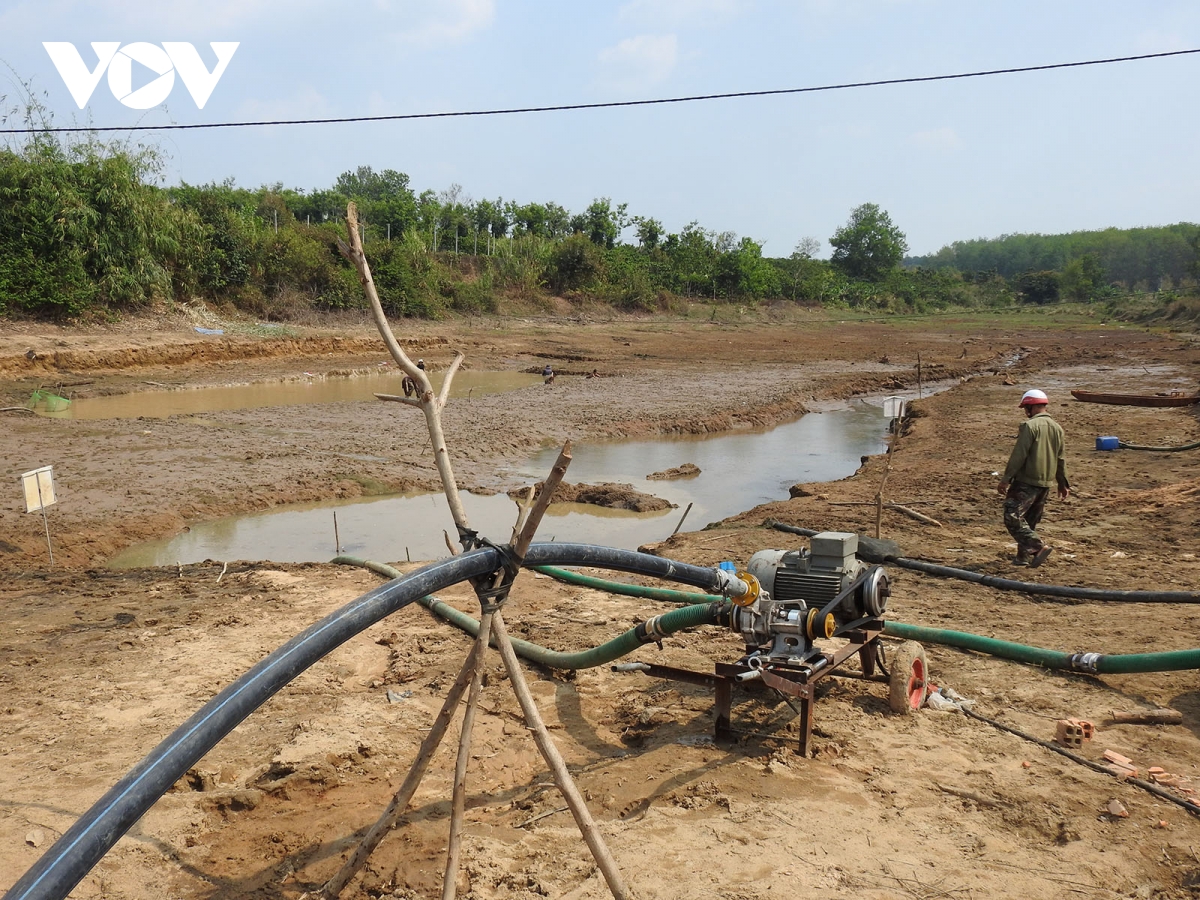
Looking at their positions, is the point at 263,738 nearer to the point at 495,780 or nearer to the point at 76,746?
the point at 76,746

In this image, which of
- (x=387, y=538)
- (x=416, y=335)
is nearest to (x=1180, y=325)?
(x=416, y=335)

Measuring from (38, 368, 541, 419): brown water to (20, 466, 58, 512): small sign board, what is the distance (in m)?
9.48

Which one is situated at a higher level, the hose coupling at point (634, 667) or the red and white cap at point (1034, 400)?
the red and white cap at point (1034, 400)

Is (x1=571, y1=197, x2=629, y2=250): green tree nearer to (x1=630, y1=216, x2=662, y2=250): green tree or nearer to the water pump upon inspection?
(x1=630, y1=216, x2=662, y2=250): green tree

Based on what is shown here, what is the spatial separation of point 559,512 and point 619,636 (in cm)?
700

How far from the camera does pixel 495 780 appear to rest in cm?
456

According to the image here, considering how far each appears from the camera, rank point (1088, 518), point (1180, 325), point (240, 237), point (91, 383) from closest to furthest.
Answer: point (1088, 518), point (91, 383), point (240, 237), point (1180, 325)

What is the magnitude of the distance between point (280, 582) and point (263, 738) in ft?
9.72

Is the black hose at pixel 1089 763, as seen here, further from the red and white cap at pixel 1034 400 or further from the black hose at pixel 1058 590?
the red and white cap at pixel 1034 400

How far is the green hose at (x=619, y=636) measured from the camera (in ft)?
15.4

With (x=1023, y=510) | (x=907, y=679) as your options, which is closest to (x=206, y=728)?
(x=907, y=679)

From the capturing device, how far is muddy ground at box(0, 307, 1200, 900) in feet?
12.6

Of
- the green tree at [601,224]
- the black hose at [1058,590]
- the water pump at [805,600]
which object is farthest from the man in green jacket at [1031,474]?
the green tree at [601,224]

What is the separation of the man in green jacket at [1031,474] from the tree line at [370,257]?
20.7ft
